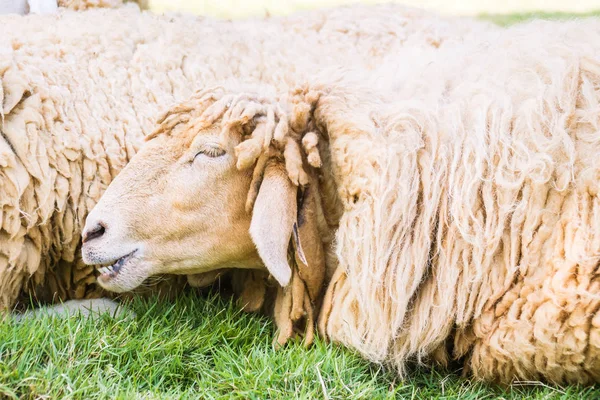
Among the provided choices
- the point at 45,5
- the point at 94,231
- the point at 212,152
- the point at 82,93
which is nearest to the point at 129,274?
the point at 94,231

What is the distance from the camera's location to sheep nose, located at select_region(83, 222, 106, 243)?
288cm

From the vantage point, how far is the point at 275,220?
9.04 ft

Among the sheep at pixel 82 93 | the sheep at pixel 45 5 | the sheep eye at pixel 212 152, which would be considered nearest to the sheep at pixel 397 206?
the sheep eye at pixel 212 152

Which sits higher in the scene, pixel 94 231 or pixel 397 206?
pixel 397 206

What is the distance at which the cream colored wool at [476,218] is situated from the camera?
261cm

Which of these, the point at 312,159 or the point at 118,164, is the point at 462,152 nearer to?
the point at 312,159

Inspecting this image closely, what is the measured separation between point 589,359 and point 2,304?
6.91 ft

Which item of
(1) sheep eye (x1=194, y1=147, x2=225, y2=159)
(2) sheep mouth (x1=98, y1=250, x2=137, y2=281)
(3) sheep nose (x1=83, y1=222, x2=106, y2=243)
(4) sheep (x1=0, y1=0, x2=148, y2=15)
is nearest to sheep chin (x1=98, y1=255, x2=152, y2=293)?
(2) sheep mouth (x1=98, y1=250, x2=137, y2=281)

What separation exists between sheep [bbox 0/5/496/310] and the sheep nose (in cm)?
29

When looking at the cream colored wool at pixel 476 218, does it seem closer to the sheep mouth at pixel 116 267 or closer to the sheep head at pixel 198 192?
the sheep head at pixel 198 192

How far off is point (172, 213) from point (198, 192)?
122 mm

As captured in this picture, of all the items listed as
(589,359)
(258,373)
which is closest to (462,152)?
(589,359)

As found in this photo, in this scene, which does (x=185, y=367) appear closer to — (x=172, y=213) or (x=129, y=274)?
(x=129, y=274)

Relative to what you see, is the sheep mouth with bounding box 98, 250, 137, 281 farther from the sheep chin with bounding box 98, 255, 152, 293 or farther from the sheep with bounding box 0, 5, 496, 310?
the sheep with bounding box 0, 5, 496, 310
